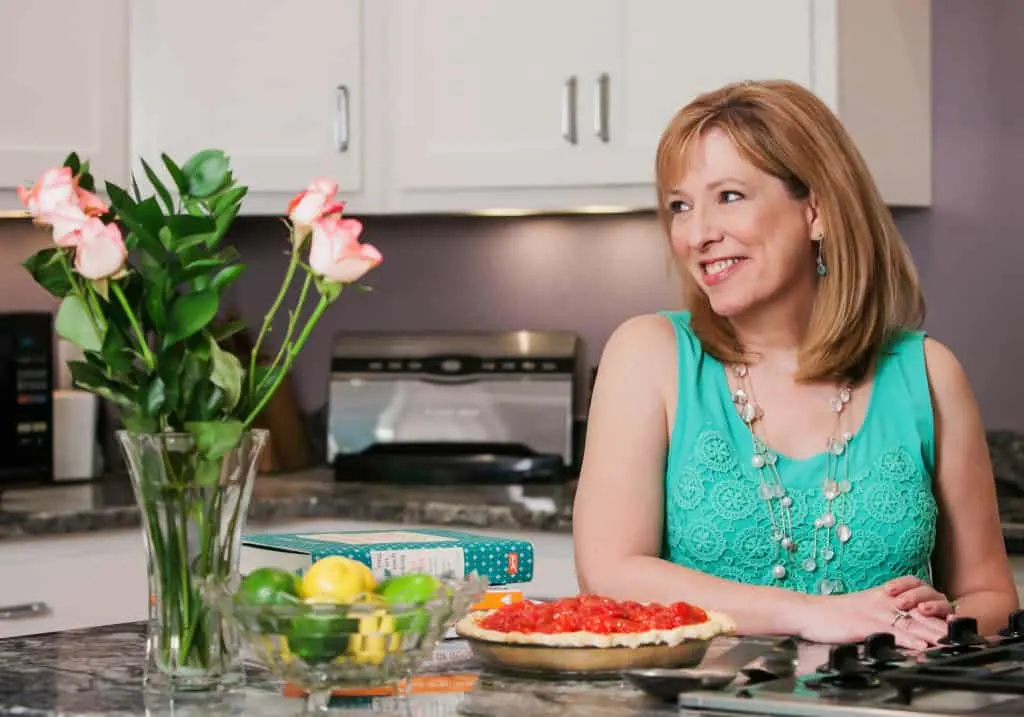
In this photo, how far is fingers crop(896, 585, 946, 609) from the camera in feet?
5.79

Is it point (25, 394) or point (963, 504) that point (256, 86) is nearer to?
point (25, 394)

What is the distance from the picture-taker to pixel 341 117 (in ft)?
11.8

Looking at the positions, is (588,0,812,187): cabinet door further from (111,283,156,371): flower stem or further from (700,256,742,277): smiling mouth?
(111,283,156,371): flower stem

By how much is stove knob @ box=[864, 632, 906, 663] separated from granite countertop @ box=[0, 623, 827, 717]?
2.4 inches

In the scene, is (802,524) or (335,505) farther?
(335,505)

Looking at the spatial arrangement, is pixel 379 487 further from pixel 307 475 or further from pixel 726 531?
pixel 726 531

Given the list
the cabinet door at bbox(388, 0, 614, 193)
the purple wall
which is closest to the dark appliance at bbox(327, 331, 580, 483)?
the purple wall

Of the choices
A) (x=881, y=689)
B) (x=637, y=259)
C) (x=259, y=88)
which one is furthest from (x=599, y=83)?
(x=881, y=689)

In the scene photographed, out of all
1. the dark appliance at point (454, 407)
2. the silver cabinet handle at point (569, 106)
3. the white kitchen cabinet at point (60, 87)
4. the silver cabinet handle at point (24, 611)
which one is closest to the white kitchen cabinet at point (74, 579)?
the silver cabinet handle at point (24, 611)

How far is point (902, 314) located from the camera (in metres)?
2.33

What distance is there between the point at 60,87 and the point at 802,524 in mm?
2086

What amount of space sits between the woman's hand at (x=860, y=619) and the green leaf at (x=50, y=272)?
0.83 meters

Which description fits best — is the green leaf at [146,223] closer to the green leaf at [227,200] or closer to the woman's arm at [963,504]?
the green leaf at [227,200]

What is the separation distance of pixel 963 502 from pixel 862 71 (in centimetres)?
132
